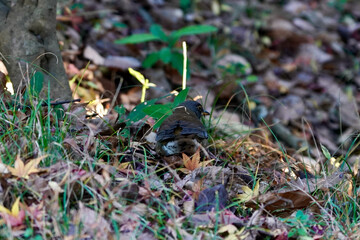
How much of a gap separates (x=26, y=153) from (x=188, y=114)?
3.57 ft

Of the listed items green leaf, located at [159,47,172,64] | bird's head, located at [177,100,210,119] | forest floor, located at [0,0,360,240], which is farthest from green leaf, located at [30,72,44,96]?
green leaf, located at [159,47,172,64]

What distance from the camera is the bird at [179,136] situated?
2.88 m

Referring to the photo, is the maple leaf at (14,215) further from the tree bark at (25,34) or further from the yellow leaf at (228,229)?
the tree bark at (25,34)

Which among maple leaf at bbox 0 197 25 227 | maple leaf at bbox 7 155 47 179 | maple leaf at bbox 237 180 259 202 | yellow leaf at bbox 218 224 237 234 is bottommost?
maple leaf at bbox 237 180 259 202

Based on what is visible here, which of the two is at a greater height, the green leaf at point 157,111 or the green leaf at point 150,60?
the green leaf at point 157,111

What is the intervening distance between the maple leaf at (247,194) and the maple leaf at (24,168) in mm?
1064

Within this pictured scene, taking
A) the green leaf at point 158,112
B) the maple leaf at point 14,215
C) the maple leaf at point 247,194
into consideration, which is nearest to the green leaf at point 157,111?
the green leaf at point 158,112

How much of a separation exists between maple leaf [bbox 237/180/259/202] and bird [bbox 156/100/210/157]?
0.37m

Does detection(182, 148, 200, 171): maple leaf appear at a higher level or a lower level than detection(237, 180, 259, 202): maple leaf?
higher

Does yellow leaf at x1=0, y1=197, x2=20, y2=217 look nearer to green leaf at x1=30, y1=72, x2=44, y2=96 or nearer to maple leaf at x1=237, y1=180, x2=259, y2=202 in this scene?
green leaf at x1=30, y1=72, x2=44, y2=96

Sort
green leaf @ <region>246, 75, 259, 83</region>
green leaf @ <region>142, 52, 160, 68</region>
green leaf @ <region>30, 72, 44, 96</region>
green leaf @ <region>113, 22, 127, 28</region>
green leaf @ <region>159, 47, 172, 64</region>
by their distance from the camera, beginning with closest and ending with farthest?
green leaf @ <region>30, 72, 44, 96</region> < green leaf @ <region>159, 47, 172, 64</region> < green leaf @ <region>142, 52, 160, 68</region> < green leaf @ <region>113, 22, 127, 28</region> < green leaf @ <region>246, 75, 259, 83</region>

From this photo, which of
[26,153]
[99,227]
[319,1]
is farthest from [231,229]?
[319,1]

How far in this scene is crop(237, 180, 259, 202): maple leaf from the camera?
8.73 ft

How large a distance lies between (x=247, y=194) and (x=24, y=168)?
118 centimetres
